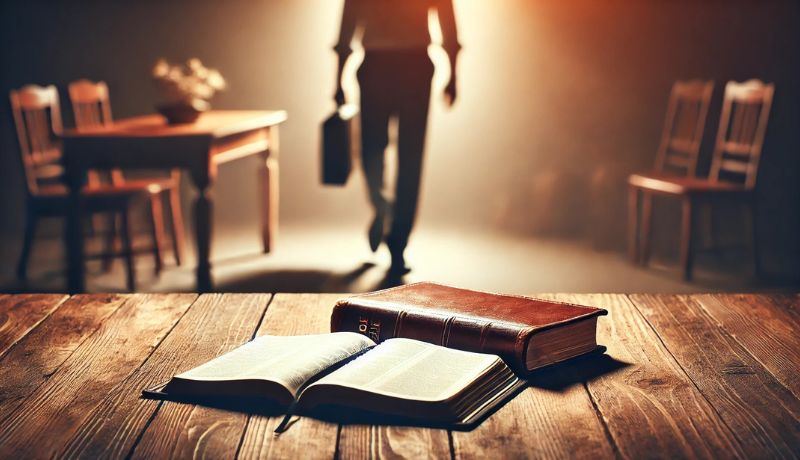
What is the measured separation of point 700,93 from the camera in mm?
4340

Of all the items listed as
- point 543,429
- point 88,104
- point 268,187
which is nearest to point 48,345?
point 543,429

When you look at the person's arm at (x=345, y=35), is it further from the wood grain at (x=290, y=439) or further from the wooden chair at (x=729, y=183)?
the wood grain at (x=290, y=439)

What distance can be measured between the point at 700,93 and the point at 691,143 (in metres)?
0.24

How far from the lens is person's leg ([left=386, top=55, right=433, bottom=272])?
3.62m

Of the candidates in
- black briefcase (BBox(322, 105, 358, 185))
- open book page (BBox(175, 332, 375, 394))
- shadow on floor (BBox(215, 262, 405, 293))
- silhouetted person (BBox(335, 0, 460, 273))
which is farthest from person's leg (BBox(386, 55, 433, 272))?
open book page (BBox(175, 332, 375, 394))

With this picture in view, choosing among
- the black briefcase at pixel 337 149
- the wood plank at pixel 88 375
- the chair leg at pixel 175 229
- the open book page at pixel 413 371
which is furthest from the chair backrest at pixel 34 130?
the open book page at pixel 413 371

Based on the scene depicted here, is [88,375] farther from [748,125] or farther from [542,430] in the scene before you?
[748,125]

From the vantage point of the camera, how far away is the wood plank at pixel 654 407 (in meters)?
0.73

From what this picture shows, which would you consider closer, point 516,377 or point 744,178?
point 516,377

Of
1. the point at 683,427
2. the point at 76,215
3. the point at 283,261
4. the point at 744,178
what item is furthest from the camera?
the point at 744,178

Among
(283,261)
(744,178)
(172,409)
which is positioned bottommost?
(283,261)

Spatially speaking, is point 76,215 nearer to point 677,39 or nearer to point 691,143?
point 691,143

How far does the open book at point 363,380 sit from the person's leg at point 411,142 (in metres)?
2.77

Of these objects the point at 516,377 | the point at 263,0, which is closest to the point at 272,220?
the point at 263,0
